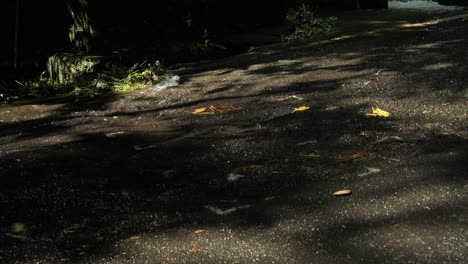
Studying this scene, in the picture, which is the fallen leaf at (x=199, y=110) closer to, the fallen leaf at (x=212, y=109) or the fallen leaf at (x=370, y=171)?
the fallen leaf at (x=212, y=109)

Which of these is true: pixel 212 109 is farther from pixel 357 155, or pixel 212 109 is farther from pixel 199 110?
pixel 357 155

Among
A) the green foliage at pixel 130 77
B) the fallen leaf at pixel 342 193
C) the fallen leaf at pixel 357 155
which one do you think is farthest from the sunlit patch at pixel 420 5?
the fallen leaf at pixel 342 193

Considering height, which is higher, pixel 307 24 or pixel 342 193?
pixel 307 24

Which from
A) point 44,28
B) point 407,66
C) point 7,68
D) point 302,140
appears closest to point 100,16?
point 44,28

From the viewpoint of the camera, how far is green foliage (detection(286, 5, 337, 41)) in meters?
8.43

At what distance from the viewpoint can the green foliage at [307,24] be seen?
8.43m

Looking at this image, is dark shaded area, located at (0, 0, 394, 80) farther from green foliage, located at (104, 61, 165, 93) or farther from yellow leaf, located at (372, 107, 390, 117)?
yellow leaf, located at (372, 107, 390, 117)

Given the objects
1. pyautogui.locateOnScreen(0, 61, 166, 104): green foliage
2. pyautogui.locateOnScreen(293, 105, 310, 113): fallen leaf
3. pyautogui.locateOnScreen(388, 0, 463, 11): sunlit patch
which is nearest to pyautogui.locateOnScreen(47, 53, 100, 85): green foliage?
pyautogui.locateOnScreen(0, 61, 166, 104): green foliage

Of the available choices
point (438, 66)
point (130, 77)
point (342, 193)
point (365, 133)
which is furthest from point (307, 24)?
point (342, 193)

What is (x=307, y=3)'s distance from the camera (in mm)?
10305

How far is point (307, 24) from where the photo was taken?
29.0 ft

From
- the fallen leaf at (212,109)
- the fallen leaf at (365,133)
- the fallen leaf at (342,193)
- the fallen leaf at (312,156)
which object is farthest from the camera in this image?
the fallen leaf at (212,109)

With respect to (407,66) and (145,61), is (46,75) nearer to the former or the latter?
(145,61)

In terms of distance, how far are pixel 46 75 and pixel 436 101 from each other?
4778 millimetres
